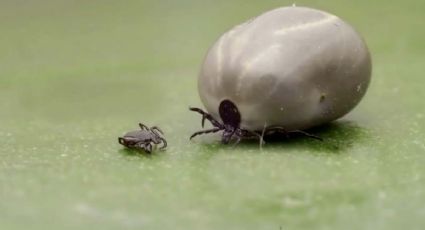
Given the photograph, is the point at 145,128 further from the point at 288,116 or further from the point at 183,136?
the point at 288,116

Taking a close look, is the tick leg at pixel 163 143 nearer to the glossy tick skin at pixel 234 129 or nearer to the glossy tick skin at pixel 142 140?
the glossy tick skin at pixel 142 140

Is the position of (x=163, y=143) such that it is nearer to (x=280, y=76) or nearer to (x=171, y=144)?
(x=171, y=144)

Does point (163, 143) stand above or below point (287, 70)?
below

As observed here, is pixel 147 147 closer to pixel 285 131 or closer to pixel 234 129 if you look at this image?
pixel 234 129

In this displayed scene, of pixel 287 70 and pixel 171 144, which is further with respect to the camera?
pixel 171 144

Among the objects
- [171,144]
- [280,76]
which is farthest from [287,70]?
[171,144]

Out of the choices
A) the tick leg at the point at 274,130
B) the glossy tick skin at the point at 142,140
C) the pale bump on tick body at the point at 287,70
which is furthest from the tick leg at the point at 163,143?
the tick leg at the point at 274,130
